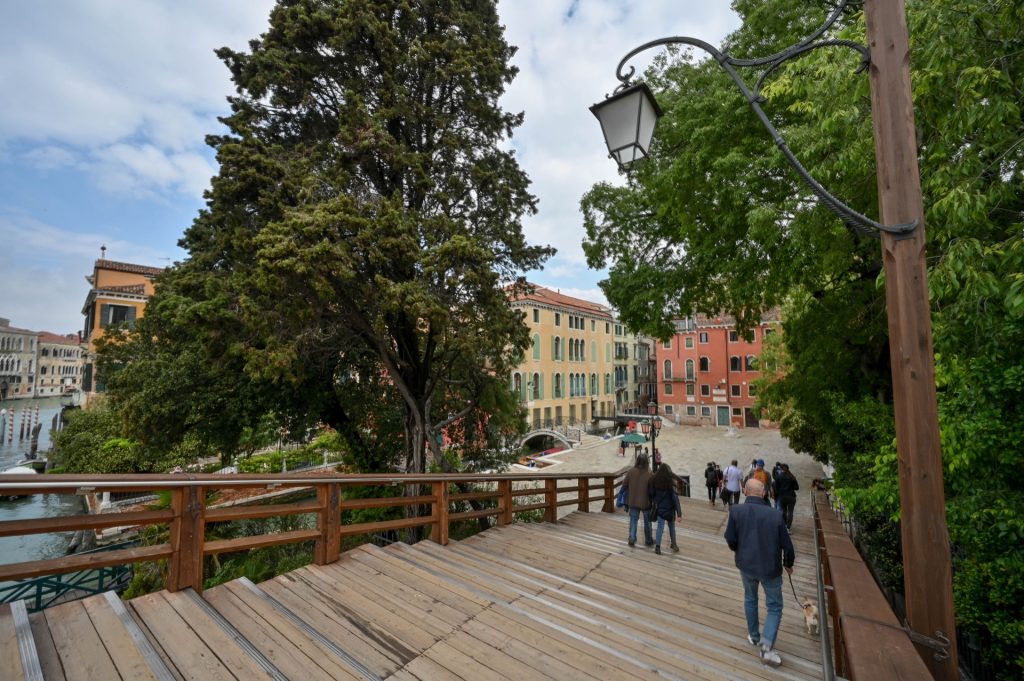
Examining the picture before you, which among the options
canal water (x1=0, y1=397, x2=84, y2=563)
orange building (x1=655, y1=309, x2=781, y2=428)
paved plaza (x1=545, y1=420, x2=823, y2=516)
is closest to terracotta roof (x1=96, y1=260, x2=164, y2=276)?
canal water (x1=0, y1=397, x2=84, y2=563)

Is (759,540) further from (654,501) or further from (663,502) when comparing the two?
(654,501)

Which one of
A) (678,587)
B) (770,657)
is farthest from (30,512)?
(770,657)

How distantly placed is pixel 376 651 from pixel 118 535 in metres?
19.2

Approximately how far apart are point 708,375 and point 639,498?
37255 mm

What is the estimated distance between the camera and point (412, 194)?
29.5 feet

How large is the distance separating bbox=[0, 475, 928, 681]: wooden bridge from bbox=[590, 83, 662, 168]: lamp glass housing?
3308 mm

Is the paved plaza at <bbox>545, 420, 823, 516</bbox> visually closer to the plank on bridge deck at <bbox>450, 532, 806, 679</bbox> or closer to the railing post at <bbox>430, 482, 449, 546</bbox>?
the railing post at <bbox>430, 482, 449, 546</bbox>

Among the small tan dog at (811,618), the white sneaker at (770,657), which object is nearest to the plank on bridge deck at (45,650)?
the white sneaker at (770,657)

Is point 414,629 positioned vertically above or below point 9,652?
below

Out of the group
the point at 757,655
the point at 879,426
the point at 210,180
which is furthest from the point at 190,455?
the point at 879,426

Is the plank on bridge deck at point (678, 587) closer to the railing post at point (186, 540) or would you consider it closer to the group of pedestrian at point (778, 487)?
the railing post at point (186, 540)

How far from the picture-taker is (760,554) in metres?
3.26

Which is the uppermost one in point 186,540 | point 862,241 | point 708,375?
point 862,241

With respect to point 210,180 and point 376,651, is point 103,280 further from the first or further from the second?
point 376,651
